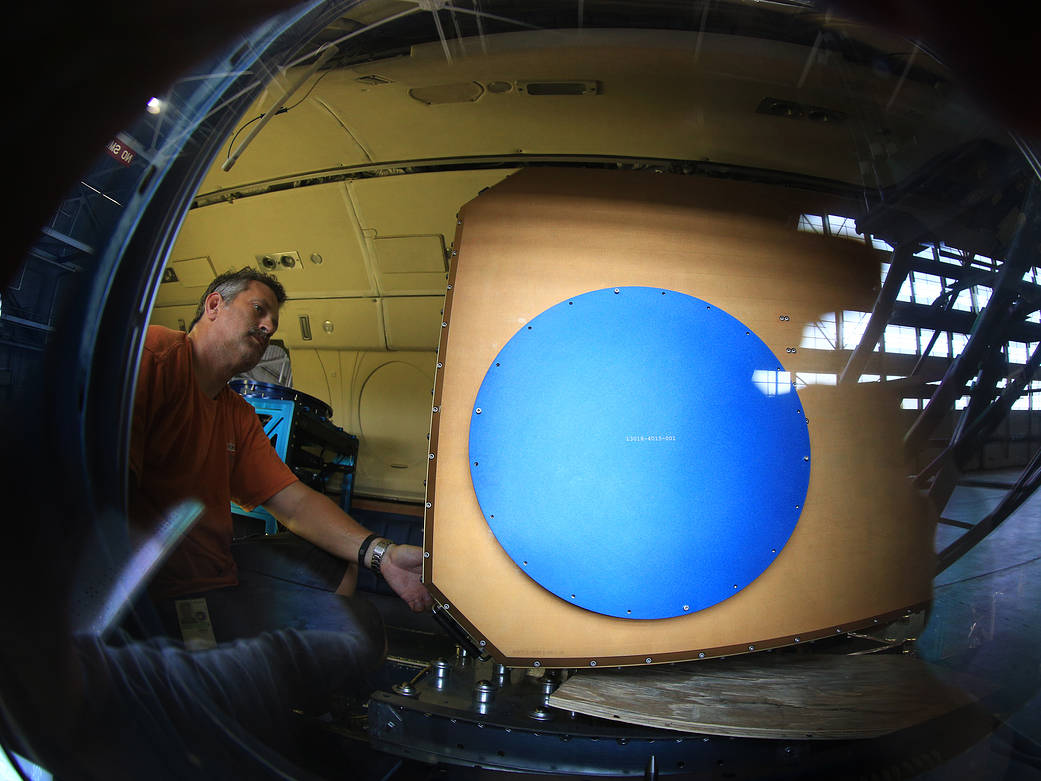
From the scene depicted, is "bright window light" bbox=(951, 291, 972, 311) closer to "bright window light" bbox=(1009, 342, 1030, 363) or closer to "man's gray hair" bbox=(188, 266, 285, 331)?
"bright window light" bbox=(1009, 342, 1030, 363)

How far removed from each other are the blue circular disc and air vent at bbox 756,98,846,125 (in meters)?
0.39

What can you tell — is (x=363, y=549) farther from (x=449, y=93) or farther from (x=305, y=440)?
(x=449, y=93)

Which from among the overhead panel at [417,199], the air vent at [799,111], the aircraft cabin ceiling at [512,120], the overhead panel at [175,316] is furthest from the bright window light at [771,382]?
the overhead panel at [175,316]

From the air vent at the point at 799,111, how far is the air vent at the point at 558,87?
1.00 ft

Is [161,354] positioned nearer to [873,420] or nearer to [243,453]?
[243,453]

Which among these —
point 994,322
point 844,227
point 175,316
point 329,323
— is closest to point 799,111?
point 844,227

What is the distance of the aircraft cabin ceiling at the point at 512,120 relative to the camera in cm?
A: 74

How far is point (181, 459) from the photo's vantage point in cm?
86

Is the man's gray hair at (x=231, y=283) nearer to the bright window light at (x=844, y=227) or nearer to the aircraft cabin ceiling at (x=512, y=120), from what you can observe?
the aircraft cabin ceiling at (x=512, y=120)

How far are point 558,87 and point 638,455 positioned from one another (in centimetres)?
73

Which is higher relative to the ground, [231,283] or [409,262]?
[409,262]

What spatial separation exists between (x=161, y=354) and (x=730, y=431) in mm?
1171

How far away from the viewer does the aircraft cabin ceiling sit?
2.43ft

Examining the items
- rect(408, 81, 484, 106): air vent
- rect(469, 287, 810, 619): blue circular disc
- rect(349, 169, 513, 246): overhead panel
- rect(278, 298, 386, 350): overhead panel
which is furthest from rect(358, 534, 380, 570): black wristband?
rect(408, 81, 484, 106): air vent
